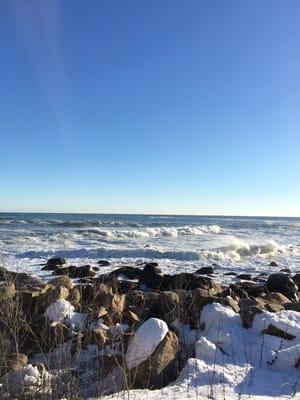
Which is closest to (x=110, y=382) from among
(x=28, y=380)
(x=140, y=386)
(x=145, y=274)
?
(x=140, y=386)

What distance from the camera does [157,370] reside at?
449cm

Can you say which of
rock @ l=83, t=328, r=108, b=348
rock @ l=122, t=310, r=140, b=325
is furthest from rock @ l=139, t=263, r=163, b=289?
rock @ l=83, t=328, r=108, b=348

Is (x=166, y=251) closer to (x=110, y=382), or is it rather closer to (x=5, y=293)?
(x=5, y=293)

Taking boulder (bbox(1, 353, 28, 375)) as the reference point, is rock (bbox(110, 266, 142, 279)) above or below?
below

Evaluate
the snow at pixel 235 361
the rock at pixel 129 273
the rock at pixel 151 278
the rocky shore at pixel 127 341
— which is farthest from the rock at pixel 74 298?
the rock at pixel 129 273

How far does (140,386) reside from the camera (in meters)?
4.41

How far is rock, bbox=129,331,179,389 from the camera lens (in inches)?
174

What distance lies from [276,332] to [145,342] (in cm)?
172

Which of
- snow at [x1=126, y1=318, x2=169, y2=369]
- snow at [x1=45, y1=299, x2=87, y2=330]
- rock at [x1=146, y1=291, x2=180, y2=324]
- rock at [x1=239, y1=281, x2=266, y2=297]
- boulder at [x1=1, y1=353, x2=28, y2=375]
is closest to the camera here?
boulder at [x1=1, y1=353, x2=28, y2=375]

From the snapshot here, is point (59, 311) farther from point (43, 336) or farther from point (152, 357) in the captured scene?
point (152, 357)

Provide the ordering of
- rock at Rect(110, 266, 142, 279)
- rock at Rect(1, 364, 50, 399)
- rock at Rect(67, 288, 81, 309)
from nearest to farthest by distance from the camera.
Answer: rock at Rect(1, 364, 50, 399) → rock at Rect(67, 288, 81, 309) → rock at Rect(110, 266, 142, 279)

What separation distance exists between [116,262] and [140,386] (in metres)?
13.2

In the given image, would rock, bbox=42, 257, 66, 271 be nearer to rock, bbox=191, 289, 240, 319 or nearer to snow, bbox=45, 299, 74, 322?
snow, bbox=45, 299, 74, 322

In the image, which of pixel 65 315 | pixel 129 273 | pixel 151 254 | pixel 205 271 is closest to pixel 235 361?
pixel 65 315
